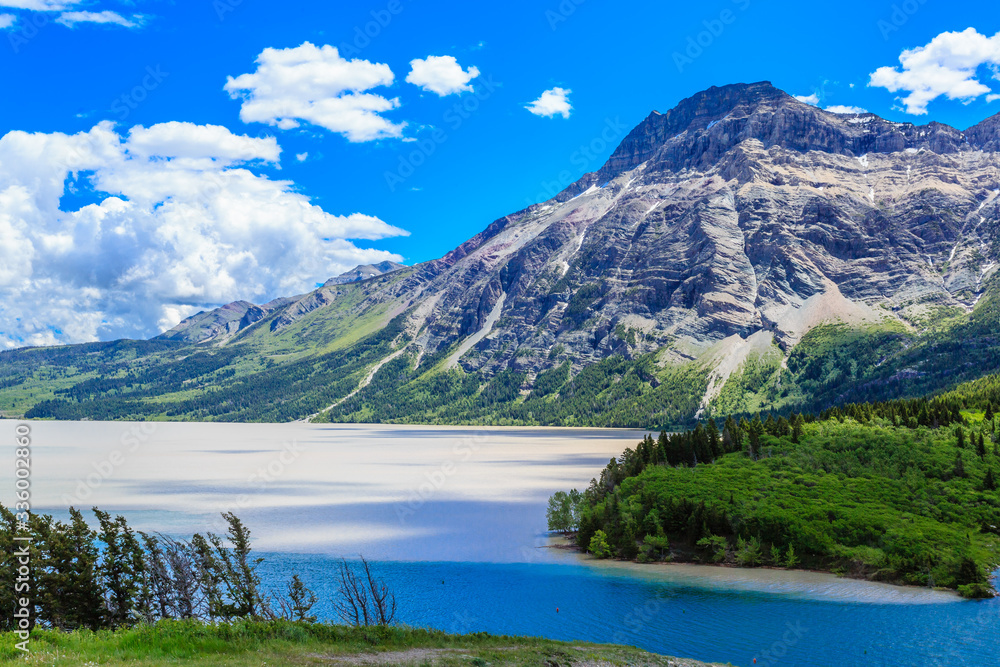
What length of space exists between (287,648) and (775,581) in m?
51.4

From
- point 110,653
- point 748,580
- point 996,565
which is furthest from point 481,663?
point 996,565

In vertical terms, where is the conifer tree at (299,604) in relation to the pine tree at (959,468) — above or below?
below

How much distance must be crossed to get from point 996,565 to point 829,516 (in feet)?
51.6

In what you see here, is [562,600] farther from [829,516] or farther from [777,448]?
[777,448]

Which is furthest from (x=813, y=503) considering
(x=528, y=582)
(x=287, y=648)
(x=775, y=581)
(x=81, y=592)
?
(x=81, y=592)

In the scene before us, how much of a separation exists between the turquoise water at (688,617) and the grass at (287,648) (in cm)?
1113

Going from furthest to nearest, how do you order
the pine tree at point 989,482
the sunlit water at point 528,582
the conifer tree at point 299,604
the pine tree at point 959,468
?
1. the pine tree at point 959,468
2. the pine tree at point 989,482
3. the sunlit water at point 528,582
4. the conifer tree at point 299,604

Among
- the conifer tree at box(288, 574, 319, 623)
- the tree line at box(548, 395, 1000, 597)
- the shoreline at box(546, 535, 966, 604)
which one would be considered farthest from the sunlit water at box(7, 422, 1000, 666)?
the tree line at box(548, 395, 1000, 597)

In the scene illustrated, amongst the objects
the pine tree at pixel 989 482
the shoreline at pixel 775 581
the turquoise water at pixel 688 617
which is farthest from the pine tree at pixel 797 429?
the turquoise water at pixel 688 617

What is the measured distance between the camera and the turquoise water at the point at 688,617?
4594 cm

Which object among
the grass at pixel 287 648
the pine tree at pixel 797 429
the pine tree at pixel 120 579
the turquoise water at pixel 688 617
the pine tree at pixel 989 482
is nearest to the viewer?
the grass at pixel 287 648

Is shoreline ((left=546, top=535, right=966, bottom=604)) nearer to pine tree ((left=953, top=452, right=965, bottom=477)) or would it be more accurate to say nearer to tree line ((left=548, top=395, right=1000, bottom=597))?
tree line ((left=548, top=395, right=1000, bottom=597))

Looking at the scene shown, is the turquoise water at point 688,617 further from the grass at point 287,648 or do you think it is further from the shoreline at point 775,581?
the grass at point 287,648

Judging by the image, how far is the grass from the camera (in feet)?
93.2
